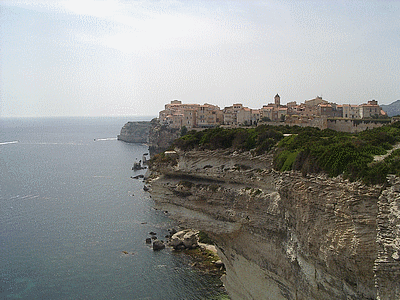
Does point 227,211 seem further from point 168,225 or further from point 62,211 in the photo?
point 62,211

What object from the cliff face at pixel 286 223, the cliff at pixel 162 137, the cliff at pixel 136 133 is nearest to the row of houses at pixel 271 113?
the cliff at pixel 162 137

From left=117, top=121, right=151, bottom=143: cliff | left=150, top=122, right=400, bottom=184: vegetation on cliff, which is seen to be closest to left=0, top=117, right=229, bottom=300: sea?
left=150, top=122, right=400, bottom=184: vegetation on cliff

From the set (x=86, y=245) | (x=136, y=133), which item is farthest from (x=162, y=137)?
(x=86, y=245)

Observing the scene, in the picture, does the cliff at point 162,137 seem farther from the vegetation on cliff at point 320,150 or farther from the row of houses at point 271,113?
the vegetation on cliff at point 320,150

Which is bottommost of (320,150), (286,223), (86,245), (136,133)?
(86,245)

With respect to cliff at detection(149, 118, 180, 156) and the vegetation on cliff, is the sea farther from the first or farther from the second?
cliff at detection(149, 118, 180, 156)

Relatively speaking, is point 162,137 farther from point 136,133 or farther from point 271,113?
point 136,133
